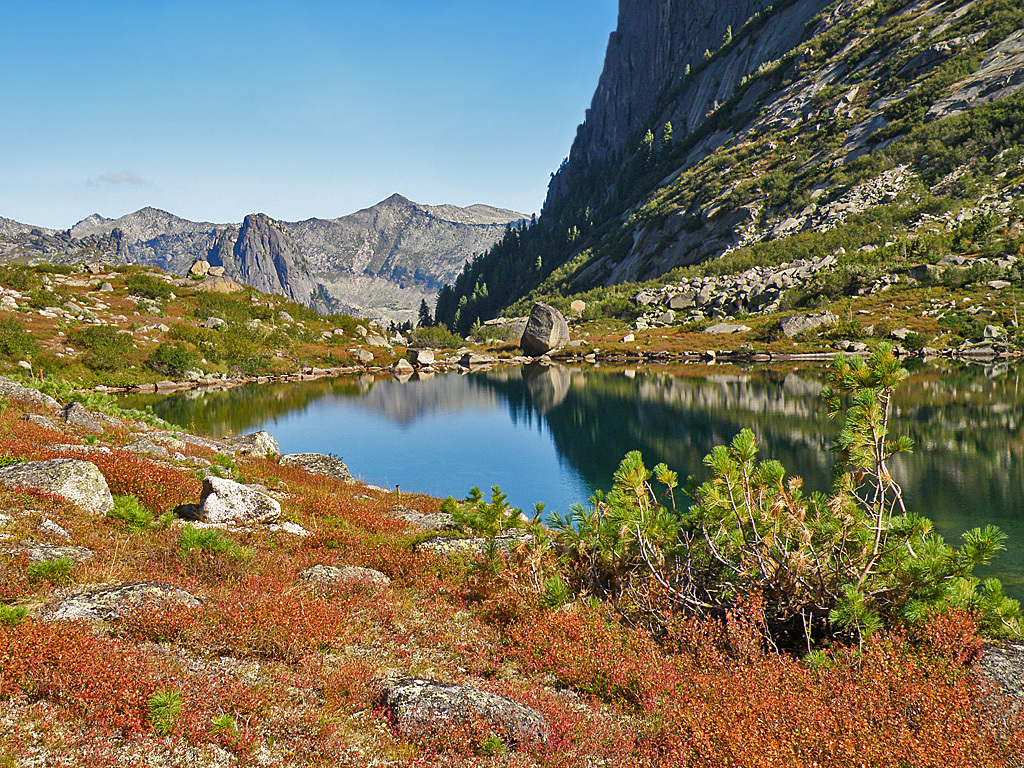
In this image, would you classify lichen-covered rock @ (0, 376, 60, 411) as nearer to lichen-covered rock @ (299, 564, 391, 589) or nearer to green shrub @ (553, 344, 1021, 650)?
lichen-covered rock @ (299, 564, 391, 589)

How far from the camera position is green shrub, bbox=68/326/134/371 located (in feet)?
170

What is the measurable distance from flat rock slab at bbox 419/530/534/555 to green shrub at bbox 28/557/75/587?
241 inches

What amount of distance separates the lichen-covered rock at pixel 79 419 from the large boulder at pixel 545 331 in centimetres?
7658

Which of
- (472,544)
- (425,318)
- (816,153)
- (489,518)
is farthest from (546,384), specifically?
(425,318)

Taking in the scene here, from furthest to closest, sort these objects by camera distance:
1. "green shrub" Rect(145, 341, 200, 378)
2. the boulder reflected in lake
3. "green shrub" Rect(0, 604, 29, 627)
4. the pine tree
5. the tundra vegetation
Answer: the pine tree, "green shrub" Rect(145, 341, 200, 378), the boulder reflected in lake, "green shrub" Rect(0, 604, 29, 627), the tundra vegetation

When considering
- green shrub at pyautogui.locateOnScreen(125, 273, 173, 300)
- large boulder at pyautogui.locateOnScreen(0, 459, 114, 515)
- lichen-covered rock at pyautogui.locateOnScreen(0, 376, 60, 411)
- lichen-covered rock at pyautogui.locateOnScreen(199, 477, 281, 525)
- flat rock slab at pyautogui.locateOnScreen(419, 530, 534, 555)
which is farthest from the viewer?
green shrub at pyautogui.locateOnScreen(125, 273, 173, 300)

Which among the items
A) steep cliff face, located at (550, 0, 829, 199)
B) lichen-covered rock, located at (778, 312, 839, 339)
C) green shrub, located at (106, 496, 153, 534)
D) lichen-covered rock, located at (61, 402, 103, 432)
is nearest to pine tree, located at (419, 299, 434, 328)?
steep cliff face, located at (550, 0, 829, 199)

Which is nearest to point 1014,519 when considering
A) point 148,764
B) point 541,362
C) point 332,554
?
point 332,554

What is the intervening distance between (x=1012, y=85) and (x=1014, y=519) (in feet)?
336

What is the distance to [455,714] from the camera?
586 centimetres

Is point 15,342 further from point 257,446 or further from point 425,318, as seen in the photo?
point 425,318

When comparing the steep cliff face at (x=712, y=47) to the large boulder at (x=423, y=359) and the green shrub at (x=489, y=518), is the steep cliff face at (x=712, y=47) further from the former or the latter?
the green shrub at (x=489, y=518)

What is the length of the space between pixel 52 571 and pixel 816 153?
12823 centimetres

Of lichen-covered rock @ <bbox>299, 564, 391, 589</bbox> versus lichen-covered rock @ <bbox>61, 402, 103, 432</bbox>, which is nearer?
lichen-covered rock @ <bbox>299, 564, 391, 589</bbox>
